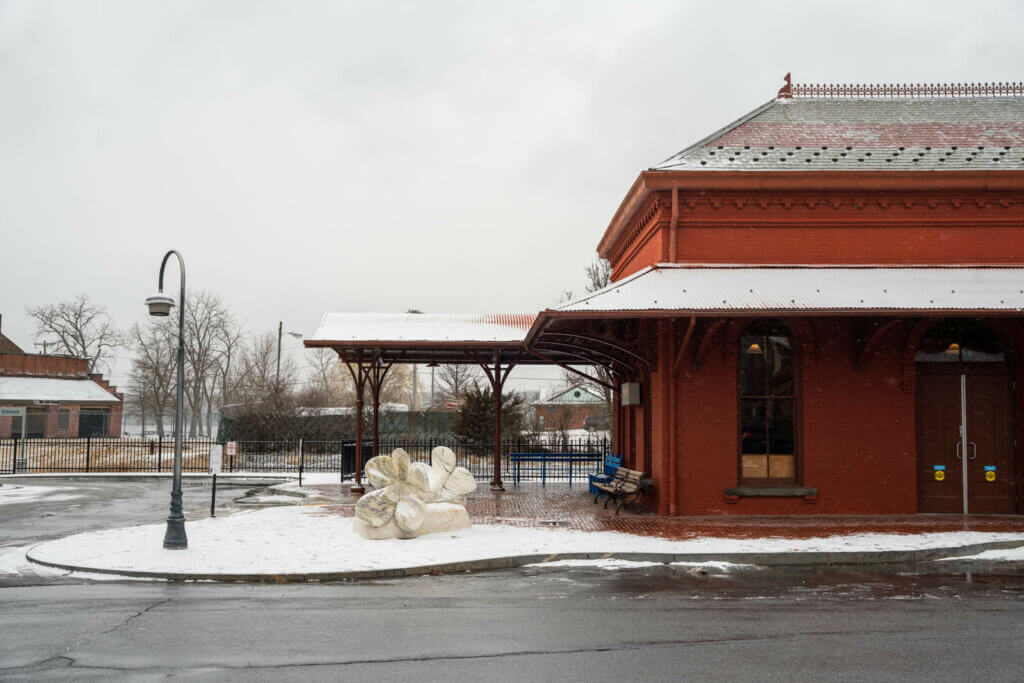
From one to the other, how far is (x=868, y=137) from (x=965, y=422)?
574cm

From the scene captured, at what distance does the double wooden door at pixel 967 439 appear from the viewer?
1403cm

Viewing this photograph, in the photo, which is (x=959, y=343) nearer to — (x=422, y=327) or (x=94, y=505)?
(x=422, y=327)

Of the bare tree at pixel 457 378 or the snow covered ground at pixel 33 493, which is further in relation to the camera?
the bare tree at pixel 457 378

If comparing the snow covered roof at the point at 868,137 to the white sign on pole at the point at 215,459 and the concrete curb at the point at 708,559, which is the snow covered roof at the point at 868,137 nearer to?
the concrete curb at the point at 708,559

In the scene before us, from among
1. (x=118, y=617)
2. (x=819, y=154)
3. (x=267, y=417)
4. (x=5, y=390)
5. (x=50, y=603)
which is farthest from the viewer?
(x=5, y=390)

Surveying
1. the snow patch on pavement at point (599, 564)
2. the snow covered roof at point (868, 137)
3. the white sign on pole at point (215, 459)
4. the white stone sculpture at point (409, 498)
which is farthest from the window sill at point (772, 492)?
the white sign on pole at point (215, 459)

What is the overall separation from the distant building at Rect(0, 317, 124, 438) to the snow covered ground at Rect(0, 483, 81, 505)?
25.3 meters

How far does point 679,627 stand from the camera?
7285 millimetres

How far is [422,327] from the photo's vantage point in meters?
19.4

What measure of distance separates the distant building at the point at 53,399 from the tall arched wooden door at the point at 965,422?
4509 cm

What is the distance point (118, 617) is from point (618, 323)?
36.6 ft

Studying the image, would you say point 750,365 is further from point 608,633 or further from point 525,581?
point 608,633

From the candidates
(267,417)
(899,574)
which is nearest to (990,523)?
(899,574)

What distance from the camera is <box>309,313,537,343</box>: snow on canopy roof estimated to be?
60.5 ft
